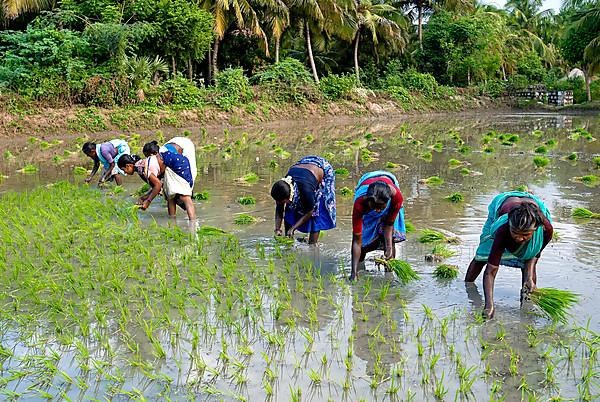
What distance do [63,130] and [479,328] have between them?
15874 millimetres

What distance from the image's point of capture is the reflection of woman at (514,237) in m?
3.72

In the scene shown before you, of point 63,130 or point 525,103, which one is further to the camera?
point 525,103

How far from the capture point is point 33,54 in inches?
715

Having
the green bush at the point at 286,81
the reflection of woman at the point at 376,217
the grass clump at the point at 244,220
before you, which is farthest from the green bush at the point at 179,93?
the reflection of woman at the point at 376,217

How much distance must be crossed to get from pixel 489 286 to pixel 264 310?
1457mm

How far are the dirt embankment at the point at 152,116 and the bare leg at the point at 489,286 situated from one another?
50.1 feet

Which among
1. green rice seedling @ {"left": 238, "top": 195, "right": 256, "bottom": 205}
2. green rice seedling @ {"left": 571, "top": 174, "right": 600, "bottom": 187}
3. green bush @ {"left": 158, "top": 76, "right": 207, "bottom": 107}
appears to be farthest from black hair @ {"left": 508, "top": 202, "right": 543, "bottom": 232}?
green bush @ {"left": 158, "top": 76, "right": 207, "bottom": 107}

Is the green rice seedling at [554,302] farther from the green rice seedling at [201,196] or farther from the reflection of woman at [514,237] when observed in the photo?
the green rice seedling at [201,196]

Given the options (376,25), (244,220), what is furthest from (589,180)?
(376,25)

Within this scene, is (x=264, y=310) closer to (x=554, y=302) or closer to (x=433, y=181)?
(x=554, y=302)

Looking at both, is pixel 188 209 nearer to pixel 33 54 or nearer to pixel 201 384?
pixel 201 384

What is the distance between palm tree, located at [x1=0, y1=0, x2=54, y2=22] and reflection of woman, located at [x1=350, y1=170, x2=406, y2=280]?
1574 centimetres

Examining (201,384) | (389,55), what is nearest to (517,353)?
(201,384)

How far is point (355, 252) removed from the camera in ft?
15.9
